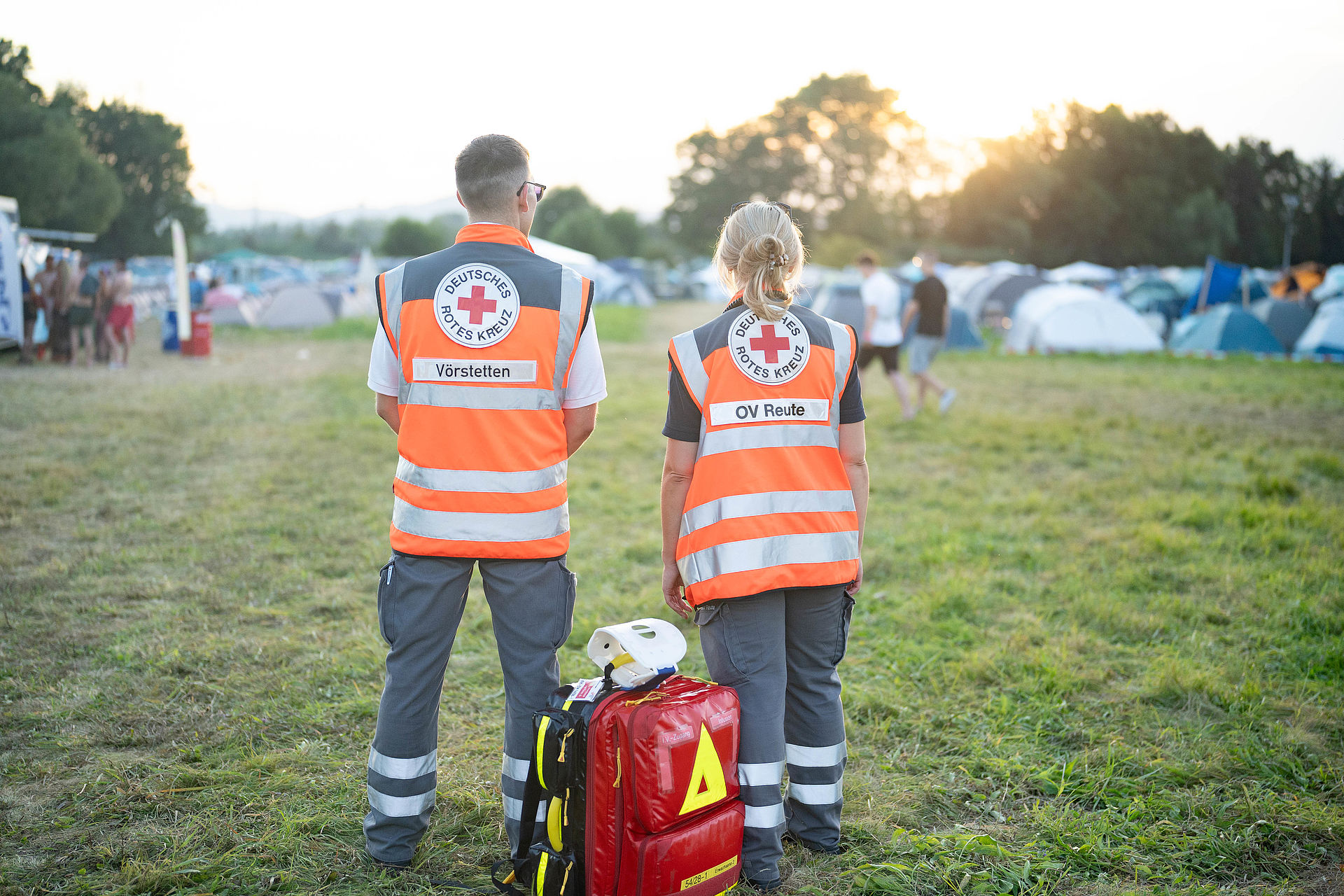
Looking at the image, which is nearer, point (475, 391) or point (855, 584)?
point (475, 391)

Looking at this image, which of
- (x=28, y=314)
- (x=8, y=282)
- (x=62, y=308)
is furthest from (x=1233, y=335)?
(x=28, y=314)

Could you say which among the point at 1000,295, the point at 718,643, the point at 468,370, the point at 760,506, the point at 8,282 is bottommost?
the point at 718,643

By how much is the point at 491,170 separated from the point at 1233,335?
20715 millimetres

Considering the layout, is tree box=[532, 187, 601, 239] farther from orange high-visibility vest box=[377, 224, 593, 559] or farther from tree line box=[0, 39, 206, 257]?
orange high-visibility vest box=[377, 224, 593, 559]

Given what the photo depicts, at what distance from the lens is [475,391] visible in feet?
8.01

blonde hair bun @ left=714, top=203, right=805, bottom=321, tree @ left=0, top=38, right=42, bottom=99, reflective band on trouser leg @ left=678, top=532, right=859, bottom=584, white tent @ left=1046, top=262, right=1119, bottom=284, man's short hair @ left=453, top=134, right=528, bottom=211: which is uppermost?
tree @ left=0, top=38, right=42, bottom=99

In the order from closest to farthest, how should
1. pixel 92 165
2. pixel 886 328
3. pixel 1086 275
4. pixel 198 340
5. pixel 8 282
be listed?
1. pixel 8 282
2. pixel 886 328
3. pixel 198 340
4. pixel 92 165
5. pixel 1086 275

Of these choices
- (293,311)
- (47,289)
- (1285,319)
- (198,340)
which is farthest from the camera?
(293,311)

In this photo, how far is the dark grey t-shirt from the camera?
101 inches

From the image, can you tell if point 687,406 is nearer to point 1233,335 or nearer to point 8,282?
point 8,282

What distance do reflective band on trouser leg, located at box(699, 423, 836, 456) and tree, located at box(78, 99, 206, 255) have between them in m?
45.3

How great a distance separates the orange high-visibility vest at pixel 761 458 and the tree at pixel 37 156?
90.4 feet

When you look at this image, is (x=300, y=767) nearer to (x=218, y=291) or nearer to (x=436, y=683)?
(x=436, y=683)

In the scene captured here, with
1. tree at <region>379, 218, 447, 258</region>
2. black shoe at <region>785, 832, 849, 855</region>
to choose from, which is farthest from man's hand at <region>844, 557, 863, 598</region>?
tree at <region>379, 218, 447, 258</region>
